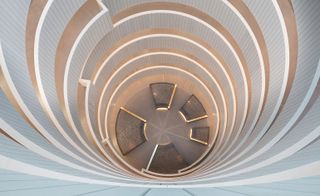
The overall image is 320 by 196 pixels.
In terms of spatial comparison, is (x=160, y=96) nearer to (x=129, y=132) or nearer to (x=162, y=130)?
(x=162, y=130)

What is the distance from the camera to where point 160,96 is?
46.4 feet

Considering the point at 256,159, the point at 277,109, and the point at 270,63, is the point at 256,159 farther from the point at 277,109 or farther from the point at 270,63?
the point at 270,63

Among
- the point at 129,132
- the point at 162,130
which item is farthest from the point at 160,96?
the point at 129,132

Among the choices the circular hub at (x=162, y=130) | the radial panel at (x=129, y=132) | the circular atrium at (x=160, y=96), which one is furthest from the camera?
the radial panel at (x=129, y=132)

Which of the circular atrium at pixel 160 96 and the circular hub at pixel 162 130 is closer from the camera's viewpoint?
the circular atrium at pixel 160 96

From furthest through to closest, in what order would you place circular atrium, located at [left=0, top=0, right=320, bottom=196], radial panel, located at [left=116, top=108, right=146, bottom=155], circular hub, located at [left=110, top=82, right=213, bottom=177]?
1. radial panel, located at [left=116, top=108, right=146, bottom=155]
2. circular hub, located at [left=110, top=82, right=213, bottom=177]
3. circular atrium, located at [left=0, top=0, right=320, bottom=196]

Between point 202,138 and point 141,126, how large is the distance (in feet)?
10.8

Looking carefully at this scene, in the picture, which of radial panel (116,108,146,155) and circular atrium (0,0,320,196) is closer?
circular atrium (0,0,320,196)

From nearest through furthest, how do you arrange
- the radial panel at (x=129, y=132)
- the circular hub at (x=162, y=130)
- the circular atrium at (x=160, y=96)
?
the circular atrium at (x=160, y=96) → the circular hub at (x=162, y=130) → the radial panel at (x=129, y=132)

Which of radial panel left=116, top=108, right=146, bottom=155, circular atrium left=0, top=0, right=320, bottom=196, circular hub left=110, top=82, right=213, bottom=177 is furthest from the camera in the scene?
radial panel left=116, top=108, right=146, bottom=155

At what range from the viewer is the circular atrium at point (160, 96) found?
3.97 metres

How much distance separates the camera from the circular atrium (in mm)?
3967

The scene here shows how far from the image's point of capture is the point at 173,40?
11523mm

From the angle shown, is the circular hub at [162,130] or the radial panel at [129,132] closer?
the circular hub at [162,130]
